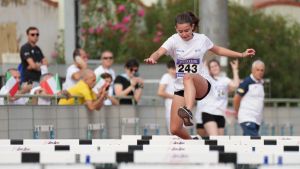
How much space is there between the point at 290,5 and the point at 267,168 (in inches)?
1000

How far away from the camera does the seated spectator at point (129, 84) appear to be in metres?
21.4

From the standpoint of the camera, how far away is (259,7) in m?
34.3

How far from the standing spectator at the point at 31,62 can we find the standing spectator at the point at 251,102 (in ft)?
10.5

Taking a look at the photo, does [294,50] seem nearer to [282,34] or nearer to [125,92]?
[282,34]

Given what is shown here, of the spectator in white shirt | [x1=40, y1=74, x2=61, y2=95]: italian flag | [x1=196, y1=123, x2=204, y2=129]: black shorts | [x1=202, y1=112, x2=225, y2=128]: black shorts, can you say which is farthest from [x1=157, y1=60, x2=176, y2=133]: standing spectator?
the spectator in white shirt

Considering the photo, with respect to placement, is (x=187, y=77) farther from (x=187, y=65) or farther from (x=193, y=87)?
(x=187, y=65)

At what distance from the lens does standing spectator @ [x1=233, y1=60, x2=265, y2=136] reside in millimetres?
20047

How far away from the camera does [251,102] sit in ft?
66.0

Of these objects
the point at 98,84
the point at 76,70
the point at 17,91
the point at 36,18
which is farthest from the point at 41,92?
the point at 36,18

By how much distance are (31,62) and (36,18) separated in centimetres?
521

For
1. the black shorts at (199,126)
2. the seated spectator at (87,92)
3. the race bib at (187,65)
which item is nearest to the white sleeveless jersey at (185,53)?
the race bib at (187,65)

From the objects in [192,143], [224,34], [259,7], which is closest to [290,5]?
[259,7]

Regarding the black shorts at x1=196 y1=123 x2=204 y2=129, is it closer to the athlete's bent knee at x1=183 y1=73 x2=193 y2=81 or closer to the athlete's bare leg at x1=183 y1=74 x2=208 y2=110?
the athlete's bare leg at x1=183 y1=74 x2=208 y2=110

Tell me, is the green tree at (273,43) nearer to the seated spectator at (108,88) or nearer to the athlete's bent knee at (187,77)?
the seated spectator at (108,88)
